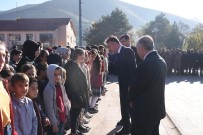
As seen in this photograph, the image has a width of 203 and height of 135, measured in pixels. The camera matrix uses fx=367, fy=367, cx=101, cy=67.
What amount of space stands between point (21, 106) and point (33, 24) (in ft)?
176

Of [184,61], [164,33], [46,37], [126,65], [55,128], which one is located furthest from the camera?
[164,33]

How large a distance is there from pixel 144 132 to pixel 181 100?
8.05 meters

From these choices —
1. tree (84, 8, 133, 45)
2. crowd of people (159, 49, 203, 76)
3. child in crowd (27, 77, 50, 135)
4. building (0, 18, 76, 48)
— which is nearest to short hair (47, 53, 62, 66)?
child in crowd (27, 77, 50, 135)

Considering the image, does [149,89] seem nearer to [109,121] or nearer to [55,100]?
[55,100]

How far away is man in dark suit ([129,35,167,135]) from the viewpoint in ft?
16.3

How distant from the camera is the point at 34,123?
14.2 ft

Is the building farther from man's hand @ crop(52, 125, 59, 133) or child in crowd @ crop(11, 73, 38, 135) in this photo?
child in crowd @ crop(11, 73, 38, 135)

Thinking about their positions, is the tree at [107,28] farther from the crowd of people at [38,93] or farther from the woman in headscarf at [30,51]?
the woman in headscarf at [30,51]

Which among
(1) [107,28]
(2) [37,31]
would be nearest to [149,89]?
(2) [37,31]

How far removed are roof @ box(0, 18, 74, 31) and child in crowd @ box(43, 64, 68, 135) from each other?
48.5m

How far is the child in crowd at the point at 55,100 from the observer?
546 centimetres

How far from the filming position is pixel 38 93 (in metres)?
5.53

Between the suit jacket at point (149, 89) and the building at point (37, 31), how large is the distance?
49048 mm

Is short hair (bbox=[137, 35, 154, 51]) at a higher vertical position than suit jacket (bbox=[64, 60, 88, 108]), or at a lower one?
higher
